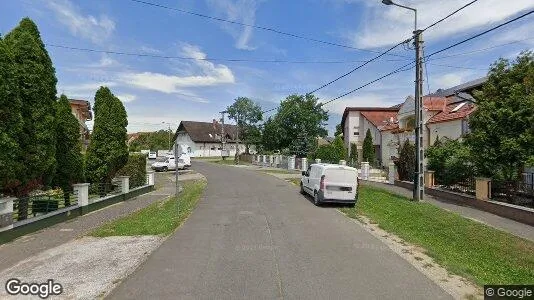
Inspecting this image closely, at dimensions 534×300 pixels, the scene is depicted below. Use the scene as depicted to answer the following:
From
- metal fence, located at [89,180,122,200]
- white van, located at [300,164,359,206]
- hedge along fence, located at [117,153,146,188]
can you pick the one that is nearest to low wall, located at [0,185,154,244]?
metal fence, located at [89,180,122,200]

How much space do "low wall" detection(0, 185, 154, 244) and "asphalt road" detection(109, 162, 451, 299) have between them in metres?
4.00

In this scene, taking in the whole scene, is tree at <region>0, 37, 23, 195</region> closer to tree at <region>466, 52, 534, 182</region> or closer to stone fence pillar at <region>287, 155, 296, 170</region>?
tree at <region>466, 52, 534, 182</region>

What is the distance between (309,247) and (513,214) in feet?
28.5

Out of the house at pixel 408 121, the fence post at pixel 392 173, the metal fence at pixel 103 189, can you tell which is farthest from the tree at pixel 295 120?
the metal fence at pixel 103 189

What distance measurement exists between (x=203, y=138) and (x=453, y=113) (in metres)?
67.5

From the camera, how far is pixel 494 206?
15.5m

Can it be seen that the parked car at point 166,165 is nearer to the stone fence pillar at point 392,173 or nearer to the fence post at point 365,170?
the fence post at point 365,170

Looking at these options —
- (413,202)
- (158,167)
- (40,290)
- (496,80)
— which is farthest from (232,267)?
(158,167)

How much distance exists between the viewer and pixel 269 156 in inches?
2231

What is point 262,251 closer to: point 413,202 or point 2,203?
point 2,203

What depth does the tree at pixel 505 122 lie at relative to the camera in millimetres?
15680

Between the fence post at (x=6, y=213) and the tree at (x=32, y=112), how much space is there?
1.27 m

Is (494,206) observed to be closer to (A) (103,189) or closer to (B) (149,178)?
(A) (103,189)
